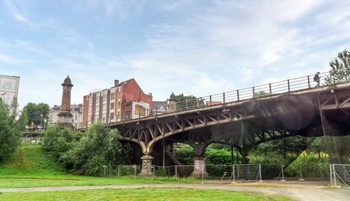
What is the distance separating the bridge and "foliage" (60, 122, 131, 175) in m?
2.91

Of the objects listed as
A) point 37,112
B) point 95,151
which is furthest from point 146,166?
point 37,112

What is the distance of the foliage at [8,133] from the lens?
36094 millimetres

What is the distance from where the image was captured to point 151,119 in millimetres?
35812

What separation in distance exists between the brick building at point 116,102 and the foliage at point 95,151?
36140mm

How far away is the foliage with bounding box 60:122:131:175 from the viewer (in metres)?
35.5

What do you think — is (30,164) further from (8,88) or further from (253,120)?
(253,120)

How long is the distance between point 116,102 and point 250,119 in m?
57.2

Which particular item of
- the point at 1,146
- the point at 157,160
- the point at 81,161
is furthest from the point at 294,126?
the point at 1,146

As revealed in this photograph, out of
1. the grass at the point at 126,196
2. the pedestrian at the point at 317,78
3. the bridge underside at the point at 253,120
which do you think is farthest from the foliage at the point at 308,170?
the grass at the point at 126,196

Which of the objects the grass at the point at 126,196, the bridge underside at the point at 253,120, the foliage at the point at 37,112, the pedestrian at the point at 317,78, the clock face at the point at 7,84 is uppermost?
the foliage at the point at 37,112

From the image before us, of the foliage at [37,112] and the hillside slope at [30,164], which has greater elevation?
the foliage at [37,112]

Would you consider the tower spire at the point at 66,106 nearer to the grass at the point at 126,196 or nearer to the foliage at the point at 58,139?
the foliage at the point at 58,139

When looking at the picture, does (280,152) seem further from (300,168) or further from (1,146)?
A: (1,146)

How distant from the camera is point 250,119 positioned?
2750 centimetres
